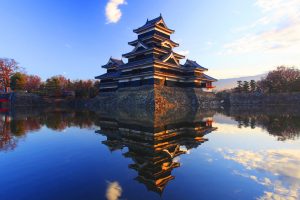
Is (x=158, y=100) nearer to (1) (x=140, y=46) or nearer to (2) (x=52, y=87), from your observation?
(1) (x=140, y=46)

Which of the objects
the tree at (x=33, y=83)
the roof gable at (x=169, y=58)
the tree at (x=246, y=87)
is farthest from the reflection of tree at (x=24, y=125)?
the tree at (x=33, y=83)

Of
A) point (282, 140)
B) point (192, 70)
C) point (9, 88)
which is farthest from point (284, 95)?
point (9, 88)

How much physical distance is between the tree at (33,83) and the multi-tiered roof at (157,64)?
3417cm

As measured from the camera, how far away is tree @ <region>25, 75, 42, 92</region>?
5434 cm

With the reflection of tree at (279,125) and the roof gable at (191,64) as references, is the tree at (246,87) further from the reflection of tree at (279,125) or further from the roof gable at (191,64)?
the reflection of tree at (279,125)

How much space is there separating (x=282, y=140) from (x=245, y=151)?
104 inches

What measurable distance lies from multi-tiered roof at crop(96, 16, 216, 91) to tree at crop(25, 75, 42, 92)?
34.2 meters

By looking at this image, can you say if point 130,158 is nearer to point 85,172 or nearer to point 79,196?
point 85,172

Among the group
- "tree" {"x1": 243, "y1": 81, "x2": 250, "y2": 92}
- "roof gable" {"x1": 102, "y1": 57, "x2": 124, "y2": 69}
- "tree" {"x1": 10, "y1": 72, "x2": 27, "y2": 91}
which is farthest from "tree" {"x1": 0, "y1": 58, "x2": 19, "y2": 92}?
"tree" {"x1": 243, "y1": 81, "x2": 250, "y2": 92}

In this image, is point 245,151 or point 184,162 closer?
point 184,162

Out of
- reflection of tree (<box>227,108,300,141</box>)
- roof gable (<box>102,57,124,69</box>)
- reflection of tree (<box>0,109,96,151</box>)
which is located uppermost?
roof gable (<box>102,57,124,69</box>)

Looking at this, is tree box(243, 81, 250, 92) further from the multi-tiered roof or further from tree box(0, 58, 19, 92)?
tree box(0, 58, 19, 92)

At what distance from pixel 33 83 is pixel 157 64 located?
47.7m

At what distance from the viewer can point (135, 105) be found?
25.8m
